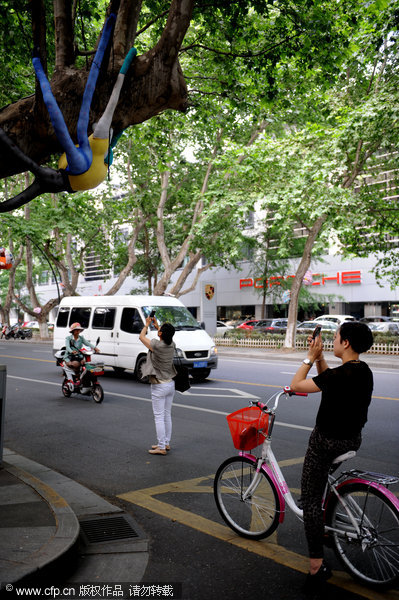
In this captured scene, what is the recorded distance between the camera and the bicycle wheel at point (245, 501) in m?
3.88

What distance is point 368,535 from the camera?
3314 mm

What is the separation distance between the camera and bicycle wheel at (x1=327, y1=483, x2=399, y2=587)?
10.4ft

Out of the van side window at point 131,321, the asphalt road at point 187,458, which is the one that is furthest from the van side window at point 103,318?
the asphalt road at point 187,458

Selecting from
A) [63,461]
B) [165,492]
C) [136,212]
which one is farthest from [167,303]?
[136,212]

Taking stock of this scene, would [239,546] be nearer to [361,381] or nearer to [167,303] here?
[361,381]

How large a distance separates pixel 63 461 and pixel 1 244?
103 feet

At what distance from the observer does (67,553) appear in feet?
11.5

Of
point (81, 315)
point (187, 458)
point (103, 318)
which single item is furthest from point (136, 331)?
point (187, 458)

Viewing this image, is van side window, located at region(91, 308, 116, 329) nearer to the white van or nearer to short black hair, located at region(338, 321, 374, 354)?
the white van

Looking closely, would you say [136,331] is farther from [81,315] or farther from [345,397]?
[345,397]

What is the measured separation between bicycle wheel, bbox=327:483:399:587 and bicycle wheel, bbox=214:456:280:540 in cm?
52

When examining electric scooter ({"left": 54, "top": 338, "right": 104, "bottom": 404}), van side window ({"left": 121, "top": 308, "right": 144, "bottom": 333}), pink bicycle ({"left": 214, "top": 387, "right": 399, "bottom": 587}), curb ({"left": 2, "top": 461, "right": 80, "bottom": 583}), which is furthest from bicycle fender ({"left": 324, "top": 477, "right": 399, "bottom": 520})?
van side window ({"left": 121, "top": 308, "right": 144, "bottom": 333})

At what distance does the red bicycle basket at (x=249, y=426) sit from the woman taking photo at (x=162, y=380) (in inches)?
112

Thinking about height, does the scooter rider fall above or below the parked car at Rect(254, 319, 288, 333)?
below
